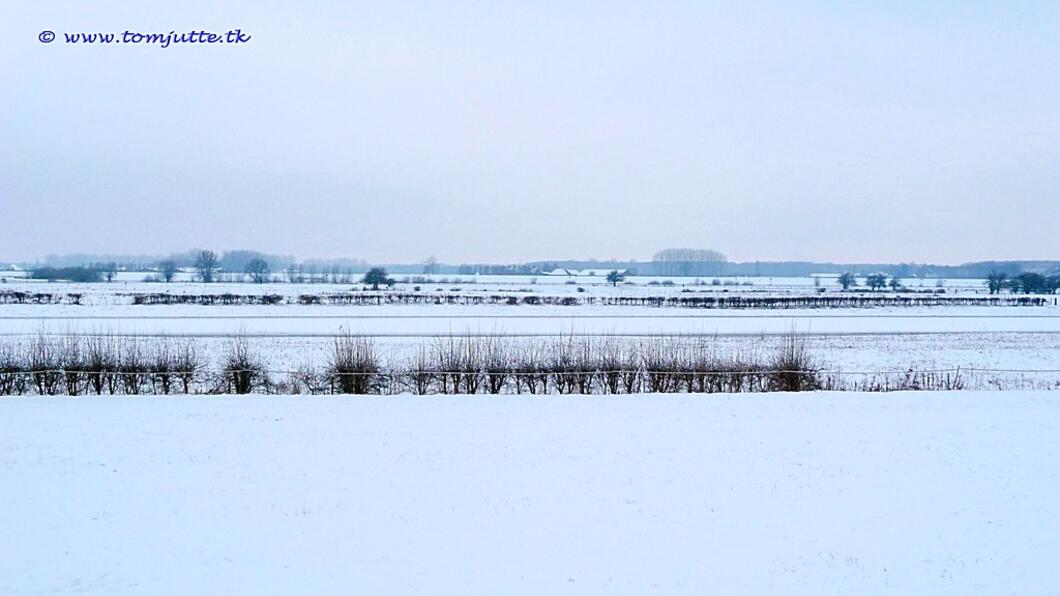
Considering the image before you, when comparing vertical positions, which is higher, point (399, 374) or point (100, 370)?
point (100, 370)

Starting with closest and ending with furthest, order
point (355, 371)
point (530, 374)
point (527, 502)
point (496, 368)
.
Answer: point (527, 502)
point (355, 371)
point (530, 374)
point (496, 368)

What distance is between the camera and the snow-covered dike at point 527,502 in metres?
7.51

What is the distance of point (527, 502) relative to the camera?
379 inches

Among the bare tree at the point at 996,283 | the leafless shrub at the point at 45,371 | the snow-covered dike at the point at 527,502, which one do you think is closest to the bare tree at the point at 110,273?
the leafless shrub at the point at 45,371

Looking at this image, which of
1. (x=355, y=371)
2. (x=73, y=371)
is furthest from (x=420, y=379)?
(x=73, y=371)

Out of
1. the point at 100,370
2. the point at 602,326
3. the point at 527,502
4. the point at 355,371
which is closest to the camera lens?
the point at 527,502

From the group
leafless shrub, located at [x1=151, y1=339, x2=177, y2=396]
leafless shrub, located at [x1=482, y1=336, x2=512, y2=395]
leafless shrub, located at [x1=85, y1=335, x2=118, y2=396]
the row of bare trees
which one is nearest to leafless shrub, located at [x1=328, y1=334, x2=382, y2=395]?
the row of bare trees

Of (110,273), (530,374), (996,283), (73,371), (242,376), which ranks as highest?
(110,273)

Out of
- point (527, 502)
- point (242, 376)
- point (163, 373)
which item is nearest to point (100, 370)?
point (163, 373)

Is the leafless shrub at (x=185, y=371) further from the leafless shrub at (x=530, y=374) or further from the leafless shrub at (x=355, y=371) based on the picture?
the leafless shrub at (x=530, y=374)

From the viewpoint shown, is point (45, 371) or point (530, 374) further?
point (530, 374)

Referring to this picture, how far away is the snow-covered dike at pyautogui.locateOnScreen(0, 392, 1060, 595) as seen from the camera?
751cm

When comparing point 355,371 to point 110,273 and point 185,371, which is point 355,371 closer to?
point 185,371

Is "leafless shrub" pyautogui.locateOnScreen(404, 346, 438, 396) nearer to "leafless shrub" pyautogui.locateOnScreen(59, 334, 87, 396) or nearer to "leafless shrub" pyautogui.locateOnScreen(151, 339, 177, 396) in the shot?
"leafless shrub" pyautogui.locateOnScreen(151, 339, 177, 396)
